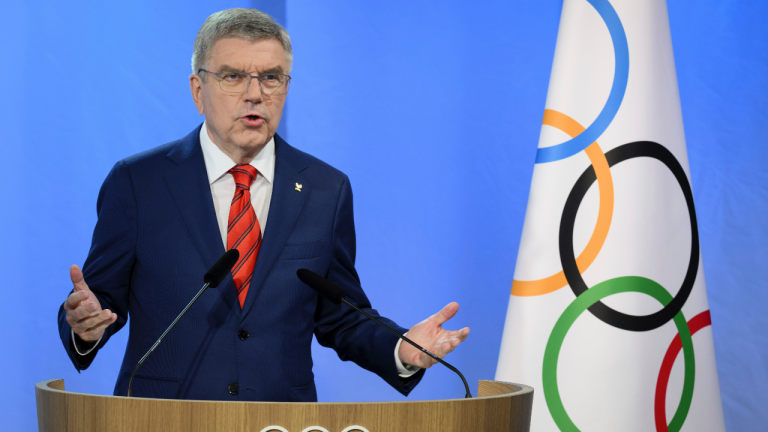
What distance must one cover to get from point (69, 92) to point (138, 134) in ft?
1.04

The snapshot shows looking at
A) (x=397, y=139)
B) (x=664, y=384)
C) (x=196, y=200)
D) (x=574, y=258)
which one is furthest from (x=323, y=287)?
(x=397, y=139)

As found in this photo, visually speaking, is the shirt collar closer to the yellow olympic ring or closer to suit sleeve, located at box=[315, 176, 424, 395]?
suit sleeve, located at box=[315, 176, 424, 395]

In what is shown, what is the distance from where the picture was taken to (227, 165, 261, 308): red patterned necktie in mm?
1495

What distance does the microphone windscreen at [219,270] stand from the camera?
1158 mm

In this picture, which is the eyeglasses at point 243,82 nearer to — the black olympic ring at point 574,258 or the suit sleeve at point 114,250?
the suit sleeve at point 114,250

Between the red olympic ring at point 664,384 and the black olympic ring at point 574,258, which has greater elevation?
the black olympic ring at point 574,258

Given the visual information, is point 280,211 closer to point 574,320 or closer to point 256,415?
point 256,415

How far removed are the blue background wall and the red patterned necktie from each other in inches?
63.5

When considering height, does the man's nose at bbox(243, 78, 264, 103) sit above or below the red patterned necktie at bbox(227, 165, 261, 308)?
above

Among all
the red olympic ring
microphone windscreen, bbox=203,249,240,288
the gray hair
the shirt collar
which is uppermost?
the gray hair

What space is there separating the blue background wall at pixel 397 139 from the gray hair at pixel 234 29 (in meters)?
1.53

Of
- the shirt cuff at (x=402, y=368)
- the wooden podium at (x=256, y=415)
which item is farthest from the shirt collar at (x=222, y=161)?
the wooden podium at (x=256, y=415)

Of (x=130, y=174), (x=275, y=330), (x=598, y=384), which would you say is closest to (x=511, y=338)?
(x=598, y=384)

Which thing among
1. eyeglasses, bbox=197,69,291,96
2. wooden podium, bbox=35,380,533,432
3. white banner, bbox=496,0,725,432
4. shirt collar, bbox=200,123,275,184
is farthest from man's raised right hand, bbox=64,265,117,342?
white banner, bbox=496,0,725,432
